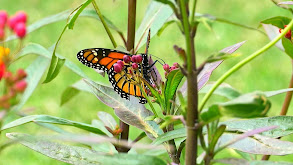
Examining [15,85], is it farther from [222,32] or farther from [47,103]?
[222,32]

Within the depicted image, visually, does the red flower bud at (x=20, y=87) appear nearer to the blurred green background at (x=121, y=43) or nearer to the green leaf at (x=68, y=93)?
the green leaf at (x=68, y=93)

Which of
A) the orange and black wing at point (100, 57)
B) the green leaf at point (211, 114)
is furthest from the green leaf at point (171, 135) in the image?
the orange and black wing at point (100, 57)

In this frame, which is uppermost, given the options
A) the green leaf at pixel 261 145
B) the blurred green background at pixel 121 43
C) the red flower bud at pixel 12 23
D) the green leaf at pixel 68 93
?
the blurred green background at pixel 121 43

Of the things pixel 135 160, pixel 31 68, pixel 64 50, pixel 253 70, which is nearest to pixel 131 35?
pixel 31 68

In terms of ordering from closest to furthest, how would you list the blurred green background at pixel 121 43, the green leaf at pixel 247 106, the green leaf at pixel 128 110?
the green leaf at pixel 247 106 < the green leaf at pixel 128 110 < the blurred green background at pixel 121 43

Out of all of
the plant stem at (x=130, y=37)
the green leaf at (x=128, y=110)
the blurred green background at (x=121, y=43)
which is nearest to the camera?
the green leaf at (x=128, y=110)

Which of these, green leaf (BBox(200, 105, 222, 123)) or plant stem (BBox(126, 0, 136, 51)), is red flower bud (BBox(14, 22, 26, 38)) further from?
plant stem (BBox(126, 0, 136, 51))

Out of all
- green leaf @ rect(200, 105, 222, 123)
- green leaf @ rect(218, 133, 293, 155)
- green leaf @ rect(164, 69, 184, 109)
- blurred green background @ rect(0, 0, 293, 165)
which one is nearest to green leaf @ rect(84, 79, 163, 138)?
green leaf @ rect(164, 69, 184, 109)
